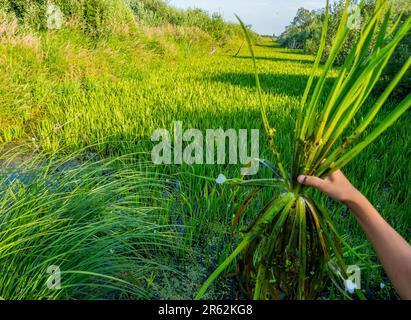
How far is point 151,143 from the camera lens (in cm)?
253

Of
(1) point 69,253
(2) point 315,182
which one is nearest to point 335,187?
(2) point 315,182

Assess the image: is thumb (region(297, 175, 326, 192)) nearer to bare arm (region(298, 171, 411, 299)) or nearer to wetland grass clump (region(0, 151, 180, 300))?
bare arm (region(298, 171, 411, 299))

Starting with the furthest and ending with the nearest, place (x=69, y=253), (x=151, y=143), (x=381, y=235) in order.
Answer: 1. (x=151, y=143)
2. (x=69, y=253)
3. (x=381, y=235)

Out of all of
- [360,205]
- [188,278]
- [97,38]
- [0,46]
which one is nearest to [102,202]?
[188,278]

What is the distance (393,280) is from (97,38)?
7133mm

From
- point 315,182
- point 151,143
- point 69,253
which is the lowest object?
point 69,253

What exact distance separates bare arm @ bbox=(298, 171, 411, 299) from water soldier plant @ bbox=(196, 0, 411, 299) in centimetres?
4

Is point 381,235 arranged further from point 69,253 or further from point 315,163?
point 69,253

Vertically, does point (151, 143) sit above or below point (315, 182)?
below

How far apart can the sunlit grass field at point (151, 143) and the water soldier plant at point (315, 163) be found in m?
0.11

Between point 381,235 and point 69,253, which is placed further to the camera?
point 69,253

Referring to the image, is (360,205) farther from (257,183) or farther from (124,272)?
(124,272)

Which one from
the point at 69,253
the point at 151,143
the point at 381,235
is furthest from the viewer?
the point at 151,143

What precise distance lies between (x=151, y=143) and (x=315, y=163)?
6.06ft
